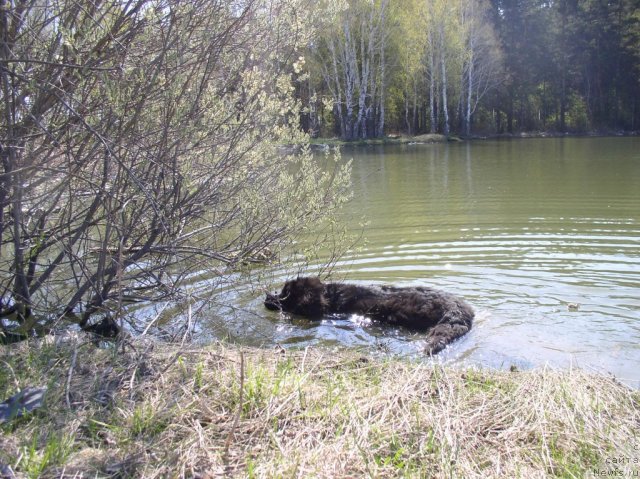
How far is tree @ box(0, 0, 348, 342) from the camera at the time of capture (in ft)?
14.0

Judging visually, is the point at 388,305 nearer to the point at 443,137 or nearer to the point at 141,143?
the point at 141,143

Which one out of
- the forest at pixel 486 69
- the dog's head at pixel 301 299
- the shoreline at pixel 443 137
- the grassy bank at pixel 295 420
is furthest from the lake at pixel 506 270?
the forest at pixel 486 69

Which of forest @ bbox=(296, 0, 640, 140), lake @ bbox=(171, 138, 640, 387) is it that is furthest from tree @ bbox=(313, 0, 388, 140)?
lake @ bbox=(171, 138, 640, 387)

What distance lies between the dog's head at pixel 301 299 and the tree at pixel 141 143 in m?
0.95

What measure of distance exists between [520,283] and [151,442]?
6187mm

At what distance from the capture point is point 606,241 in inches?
386

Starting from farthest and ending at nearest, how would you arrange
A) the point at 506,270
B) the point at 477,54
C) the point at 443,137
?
the point at 477,54
the point at 443,137
the point at 506,270

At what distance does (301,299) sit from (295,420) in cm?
396

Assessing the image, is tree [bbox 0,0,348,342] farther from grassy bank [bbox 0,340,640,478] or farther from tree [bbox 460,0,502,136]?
tree [bbox 460,0,502,136]

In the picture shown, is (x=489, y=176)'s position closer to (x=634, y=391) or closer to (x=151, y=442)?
(x=634, y=391)

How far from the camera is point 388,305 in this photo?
265 inches

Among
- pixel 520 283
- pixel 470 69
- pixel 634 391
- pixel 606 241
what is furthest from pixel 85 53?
pixel 470 69

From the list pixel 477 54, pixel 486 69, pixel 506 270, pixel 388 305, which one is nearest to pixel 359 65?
pixel 477 54

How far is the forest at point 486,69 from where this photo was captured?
132ft
